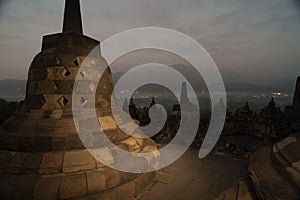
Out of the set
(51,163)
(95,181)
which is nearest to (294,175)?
(95,181)

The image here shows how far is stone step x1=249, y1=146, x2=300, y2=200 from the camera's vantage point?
92.1 inches

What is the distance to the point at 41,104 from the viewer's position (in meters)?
4.61

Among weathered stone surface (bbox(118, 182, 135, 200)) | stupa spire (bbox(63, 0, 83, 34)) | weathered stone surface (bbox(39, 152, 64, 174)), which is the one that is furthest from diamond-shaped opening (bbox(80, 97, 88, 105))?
weathered stone surface (bbox(118, 182, 135, 200))

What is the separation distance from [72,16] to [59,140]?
3.60m

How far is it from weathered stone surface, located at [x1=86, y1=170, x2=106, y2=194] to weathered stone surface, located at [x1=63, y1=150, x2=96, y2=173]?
0.59 feet

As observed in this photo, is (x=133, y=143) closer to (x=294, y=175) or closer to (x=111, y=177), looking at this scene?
(x=111, y=177)

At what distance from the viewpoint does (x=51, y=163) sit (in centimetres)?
372

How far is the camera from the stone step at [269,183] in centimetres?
234

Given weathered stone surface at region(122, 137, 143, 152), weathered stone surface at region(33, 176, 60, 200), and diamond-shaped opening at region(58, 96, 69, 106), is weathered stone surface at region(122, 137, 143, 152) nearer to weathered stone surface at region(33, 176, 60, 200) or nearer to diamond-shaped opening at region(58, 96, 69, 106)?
weathered stone surface at region(33, 176, 60, 200)

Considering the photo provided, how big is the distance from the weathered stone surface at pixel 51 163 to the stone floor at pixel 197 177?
6.44 feet

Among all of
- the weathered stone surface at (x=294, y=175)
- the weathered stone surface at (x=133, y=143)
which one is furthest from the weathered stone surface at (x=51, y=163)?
the weathered stone surface at (x=294, y=175)

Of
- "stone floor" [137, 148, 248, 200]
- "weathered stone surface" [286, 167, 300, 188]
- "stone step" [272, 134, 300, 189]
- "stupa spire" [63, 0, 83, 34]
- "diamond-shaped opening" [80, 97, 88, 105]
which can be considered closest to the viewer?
"weathered stone surface" [286, 167, 300, 188]

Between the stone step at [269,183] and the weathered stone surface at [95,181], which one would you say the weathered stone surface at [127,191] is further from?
the stone step at [269,183]

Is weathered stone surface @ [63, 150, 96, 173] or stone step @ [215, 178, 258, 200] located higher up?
weathered stone surface @ [63, 150, 96, 173]
